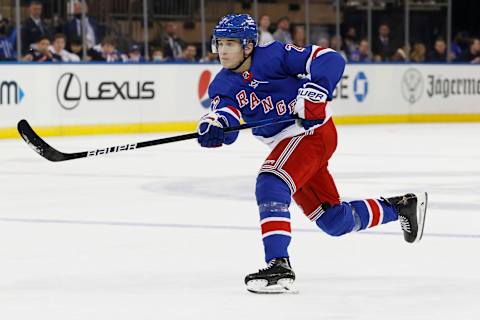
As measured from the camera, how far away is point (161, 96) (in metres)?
16.1

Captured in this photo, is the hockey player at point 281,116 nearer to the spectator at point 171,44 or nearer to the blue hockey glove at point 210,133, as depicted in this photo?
the blue hockey glove at point 210,133

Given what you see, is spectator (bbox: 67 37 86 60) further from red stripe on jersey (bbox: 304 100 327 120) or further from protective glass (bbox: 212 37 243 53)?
Answer: red stripe on jersey (bbox: 304 100 327 120)

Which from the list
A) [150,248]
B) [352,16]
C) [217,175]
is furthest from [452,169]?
[352,16]

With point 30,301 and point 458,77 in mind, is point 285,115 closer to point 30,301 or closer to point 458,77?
point 30,301

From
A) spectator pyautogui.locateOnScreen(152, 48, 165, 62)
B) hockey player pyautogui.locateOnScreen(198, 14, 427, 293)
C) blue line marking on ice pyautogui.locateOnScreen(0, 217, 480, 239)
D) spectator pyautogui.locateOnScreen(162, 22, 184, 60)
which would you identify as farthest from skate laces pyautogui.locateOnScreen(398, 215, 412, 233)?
spectator pyautogui.locateOnScreen(162, 22, 184, 60)

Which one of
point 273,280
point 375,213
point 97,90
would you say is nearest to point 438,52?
point 97,90

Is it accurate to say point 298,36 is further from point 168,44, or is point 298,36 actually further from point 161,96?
point 161,96

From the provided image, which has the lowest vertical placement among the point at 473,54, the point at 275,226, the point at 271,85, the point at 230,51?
the point at 473,54

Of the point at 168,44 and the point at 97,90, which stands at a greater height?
the point at 168,44

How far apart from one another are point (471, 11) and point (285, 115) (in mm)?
16930

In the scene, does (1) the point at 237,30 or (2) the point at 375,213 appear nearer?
(1) the point at 237,30

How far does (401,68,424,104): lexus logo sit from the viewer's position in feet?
61.8

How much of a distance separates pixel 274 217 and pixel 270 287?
0.90 ft

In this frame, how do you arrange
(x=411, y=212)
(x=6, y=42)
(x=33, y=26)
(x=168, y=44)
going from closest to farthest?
(x=411, y=212) → (x=6, y=42) → (x=33, y=26) → (x=168, y=44)
